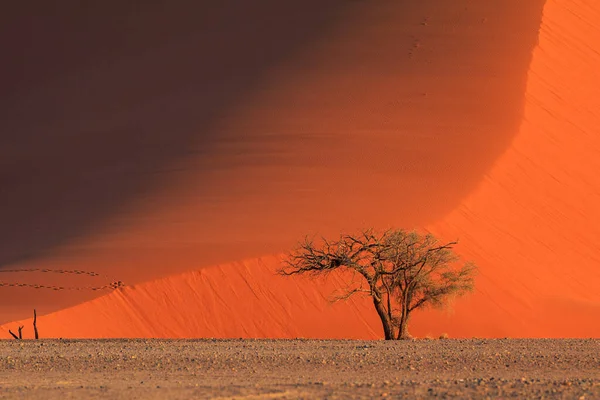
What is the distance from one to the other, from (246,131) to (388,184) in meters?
6.39

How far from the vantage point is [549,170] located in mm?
47375

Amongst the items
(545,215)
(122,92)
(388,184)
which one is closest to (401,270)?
(388,184)

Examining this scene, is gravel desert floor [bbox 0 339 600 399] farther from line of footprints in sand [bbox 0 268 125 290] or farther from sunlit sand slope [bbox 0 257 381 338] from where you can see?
line of footprints in sand [bbox 0 268 125 290]

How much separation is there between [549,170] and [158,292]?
628 inches

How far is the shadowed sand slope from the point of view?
1666 inches

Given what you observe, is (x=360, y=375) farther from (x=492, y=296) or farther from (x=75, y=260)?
(x=75, y=260)

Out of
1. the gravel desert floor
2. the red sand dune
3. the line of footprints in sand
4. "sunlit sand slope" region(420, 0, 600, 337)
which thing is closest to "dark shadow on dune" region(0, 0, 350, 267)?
the red sand dune

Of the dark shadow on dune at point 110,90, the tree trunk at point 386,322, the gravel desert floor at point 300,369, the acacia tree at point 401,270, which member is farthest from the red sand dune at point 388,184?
the gravel desert floor at point 300,369

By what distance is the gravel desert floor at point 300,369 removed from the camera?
1603 cm

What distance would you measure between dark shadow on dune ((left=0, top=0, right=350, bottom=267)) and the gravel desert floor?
17747 mm

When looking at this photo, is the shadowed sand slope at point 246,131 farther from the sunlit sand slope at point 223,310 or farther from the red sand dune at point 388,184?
A: the sunlit sand slope at point 223,310

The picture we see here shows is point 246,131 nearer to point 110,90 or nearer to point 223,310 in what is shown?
point 110,90

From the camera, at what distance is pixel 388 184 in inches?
1753

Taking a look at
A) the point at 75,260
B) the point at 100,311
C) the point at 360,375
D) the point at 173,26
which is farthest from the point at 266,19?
the point at 360,375
